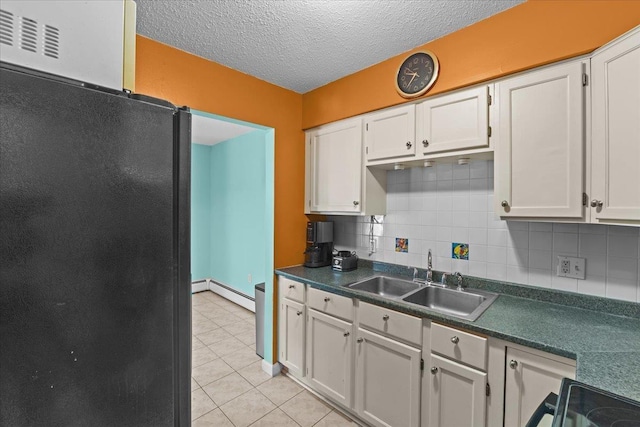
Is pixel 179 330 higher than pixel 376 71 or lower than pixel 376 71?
lower

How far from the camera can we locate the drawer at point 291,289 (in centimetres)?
228

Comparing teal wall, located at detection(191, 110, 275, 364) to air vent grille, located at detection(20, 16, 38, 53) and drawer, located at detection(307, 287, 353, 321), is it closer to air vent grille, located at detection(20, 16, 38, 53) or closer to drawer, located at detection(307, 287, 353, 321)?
drawer, located at detection(307, 287, 353, 321)

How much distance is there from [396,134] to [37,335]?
2.01m

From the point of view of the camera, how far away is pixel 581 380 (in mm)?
929

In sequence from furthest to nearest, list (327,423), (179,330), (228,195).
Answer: (228,195), (327,423), (179,330)

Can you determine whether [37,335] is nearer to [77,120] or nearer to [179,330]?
[179,330]

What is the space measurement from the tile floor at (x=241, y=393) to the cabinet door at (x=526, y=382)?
1.07 meters

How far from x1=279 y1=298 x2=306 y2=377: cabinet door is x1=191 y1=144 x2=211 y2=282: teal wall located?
2923mm

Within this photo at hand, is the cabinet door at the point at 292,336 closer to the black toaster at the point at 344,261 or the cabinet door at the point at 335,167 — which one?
the black toaster at the point at 344,261

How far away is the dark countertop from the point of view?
38.4 inches

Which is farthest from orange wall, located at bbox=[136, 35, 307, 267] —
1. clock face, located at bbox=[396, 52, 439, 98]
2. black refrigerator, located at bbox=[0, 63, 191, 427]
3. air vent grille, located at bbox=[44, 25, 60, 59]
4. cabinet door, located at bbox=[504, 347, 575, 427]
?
cabinet door, located at bbox=[504, 347, 575, 427]

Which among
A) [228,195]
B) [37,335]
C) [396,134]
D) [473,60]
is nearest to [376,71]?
[396,134]

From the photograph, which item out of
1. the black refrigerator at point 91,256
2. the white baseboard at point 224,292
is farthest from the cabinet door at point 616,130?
the white baseboard at point 224,292

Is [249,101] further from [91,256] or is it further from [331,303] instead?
[91,256]
